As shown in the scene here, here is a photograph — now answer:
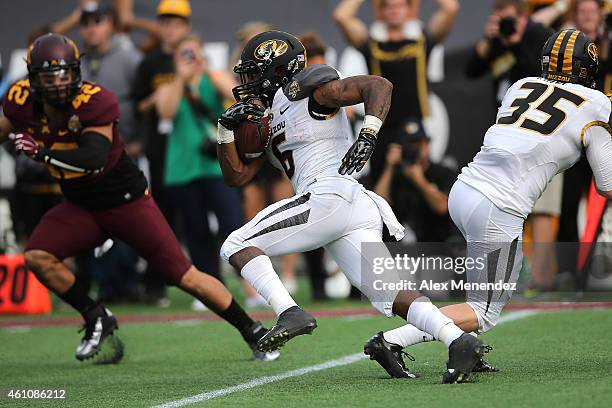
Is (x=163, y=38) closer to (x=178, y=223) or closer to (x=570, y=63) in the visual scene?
(x=178, y=223)

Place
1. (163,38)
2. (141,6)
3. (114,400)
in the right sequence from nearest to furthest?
1. (114,400)
2. (163,38)
3. (141,6)

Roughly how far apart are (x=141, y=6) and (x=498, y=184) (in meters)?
7.17

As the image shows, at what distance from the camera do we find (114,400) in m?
5.75

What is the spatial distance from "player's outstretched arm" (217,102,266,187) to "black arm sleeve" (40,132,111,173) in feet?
3.56

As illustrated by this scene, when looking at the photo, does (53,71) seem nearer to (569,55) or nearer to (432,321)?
(432,321)

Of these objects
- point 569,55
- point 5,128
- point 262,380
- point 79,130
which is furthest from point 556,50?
point 5,128

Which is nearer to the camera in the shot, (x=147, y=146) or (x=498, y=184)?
(x=498, y=184)

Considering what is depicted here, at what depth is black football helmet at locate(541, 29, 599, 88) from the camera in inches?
237

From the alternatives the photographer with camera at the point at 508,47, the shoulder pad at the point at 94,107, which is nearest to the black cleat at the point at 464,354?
the shoulder pad at the point at 94,107

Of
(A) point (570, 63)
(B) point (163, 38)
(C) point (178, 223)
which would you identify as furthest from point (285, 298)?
(C) point (178, 223)

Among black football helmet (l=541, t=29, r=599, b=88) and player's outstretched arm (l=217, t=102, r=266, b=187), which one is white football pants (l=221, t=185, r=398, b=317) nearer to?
player's outstretched arm (l=217, t=102, r=266, b=187)

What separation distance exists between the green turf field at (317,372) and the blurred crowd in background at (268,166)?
1397mm

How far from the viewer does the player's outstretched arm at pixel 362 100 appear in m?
5.57

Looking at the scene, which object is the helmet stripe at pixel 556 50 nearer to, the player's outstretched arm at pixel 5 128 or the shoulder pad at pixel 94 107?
the shoulder pad at pixel 94 107
